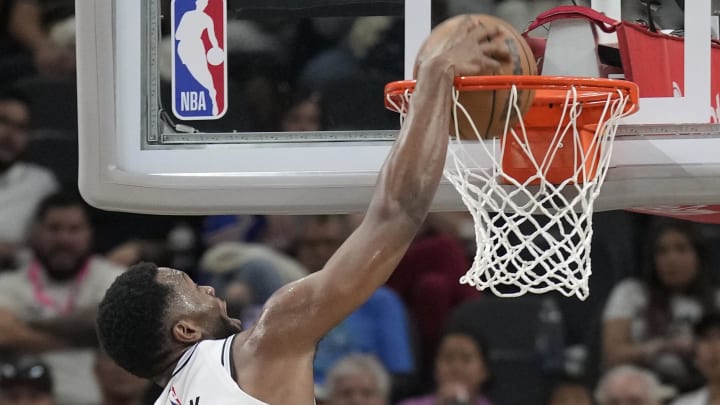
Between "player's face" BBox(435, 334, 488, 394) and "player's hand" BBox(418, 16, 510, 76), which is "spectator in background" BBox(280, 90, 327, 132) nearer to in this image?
"player's hand" BBox(418, 16, 510, 76)

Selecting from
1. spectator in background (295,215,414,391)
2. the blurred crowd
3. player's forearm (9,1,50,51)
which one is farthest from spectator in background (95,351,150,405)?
player's forearm (9,1,50,51)

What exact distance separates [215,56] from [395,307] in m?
1.60

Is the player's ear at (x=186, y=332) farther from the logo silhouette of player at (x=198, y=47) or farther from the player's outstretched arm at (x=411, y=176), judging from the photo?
the logo silhouette of player at (x=198, y=47)

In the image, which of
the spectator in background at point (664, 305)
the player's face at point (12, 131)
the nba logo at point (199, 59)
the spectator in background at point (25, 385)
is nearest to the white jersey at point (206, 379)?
the nba logo at point (199, 59)

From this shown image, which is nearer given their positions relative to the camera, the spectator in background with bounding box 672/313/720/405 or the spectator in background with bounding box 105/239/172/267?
the spectator in background with bounding box 672/313/720/405

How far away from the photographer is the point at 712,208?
10.3 ft

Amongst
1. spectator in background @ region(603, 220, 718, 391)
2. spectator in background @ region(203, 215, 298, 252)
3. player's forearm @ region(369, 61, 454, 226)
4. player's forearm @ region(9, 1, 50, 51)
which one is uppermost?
player's forearm @ region(9, 1, 50, 51)

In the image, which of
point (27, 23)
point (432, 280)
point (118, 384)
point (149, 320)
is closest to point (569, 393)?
point (432, 280)

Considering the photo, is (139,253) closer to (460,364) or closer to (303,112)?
(460,364)

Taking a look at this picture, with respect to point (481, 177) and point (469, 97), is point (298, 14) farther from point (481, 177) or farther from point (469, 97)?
point (469, 97)

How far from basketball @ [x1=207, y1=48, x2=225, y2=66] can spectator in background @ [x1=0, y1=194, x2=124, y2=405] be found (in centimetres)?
164

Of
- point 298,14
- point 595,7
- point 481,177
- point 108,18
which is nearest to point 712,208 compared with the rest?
point 595,7

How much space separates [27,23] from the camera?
480cm

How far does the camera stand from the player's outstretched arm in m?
2.09
